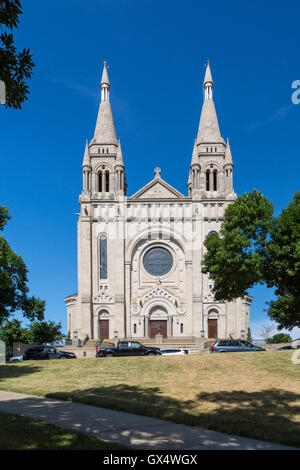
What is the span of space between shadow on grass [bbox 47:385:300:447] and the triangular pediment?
42.3 m

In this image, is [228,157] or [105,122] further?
[105,122]

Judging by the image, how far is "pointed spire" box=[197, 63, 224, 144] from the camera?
59.3 metres

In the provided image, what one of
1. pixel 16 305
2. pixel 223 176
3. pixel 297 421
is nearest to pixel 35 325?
pixel 16 305

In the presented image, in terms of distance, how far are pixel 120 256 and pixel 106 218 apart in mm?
5145

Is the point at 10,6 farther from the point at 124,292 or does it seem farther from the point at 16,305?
the point at 124,292

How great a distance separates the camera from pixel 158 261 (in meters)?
54.8

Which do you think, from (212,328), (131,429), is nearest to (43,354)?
(131,429)

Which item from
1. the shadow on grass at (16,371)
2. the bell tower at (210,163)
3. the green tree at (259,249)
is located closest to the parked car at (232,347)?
the green tree at (259,249)

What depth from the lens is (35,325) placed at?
57.7 metres

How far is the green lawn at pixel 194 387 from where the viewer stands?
31.3 feet

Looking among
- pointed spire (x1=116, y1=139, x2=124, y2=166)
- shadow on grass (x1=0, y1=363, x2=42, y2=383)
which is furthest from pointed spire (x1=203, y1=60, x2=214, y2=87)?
shadow on grass (x1=0, y1=363, x2=42, y2=383)

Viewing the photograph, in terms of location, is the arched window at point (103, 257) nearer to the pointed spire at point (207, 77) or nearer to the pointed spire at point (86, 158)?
the pointed spire at point (86, 158)

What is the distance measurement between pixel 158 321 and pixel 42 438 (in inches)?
1808

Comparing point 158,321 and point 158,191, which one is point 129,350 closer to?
point 158,321
